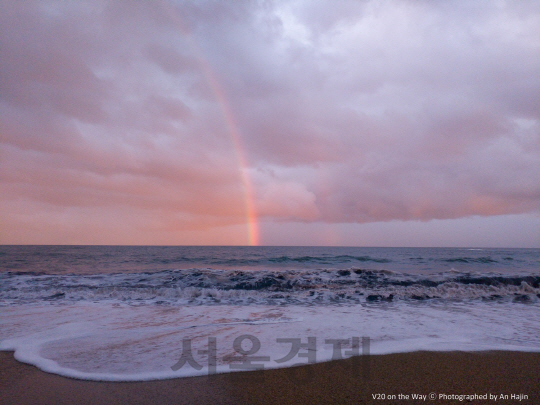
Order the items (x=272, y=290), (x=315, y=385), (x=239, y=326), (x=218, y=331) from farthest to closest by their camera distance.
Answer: (x=272, y=290), (x=239, y=326), (x=218, y=331), (x=315, y=385)

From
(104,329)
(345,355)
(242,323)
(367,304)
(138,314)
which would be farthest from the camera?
(367,304)

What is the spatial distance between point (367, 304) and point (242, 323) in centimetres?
482

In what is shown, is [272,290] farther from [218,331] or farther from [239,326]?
[218,331]

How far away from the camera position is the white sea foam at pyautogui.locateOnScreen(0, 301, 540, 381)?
15.6ft

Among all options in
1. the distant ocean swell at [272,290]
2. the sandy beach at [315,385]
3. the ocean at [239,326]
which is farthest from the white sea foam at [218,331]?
the distant ocean swell at [272,290]

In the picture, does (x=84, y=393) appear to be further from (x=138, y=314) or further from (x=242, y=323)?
(x=138, y=314)

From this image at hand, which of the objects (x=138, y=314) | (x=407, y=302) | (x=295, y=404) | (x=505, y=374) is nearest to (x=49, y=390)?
(x=295, y=404)

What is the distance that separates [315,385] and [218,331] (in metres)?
3.20

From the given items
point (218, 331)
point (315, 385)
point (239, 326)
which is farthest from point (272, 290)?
point (315, 385)

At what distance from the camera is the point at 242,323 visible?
7.38 metres

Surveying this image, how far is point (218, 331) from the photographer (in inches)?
259

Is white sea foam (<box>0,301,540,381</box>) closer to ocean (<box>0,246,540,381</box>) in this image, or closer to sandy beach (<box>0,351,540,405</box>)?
ocean (<box>0,246,540,381</box>)

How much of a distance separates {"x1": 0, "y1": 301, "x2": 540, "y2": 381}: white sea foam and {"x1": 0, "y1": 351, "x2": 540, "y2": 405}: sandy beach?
0.27 m

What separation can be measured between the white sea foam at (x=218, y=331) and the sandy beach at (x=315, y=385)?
27 centimetres
